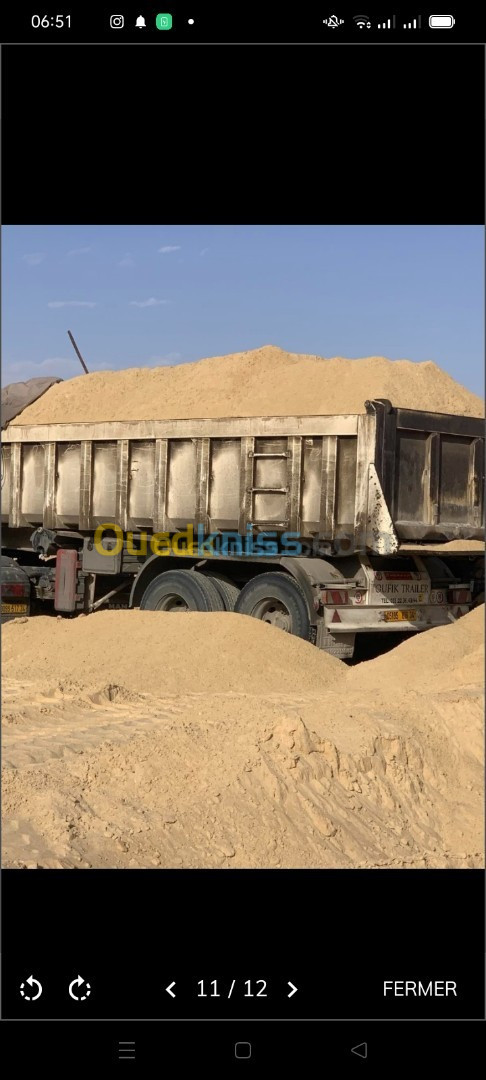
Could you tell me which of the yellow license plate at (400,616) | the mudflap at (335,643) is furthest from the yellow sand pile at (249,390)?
the mudflap at (335,643)

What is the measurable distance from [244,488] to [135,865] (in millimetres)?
7065

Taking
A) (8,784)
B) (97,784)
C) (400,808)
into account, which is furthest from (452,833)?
(8,784)

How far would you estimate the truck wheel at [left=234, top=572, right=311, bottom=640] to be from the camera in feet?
38.9

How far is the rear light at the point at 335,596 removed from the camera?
11.7 m

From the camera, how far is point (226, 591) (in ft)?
42.3

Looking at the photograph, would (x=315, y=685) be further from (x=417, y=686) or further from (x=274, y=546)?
(x=274, y=546)

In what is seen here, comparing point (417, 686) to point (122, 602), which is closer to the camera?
point (417, 686)

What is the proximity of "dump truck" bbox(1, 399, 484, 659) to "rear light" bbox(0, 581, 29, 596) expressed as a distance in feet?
0.47

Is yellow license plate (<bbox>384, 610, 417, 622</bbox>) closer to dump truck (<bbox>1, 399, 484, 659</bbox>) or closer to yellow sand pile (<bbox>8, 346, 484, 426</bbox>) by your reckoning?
dump truck (<bbox>1, 399, 484, 659</bbox>)

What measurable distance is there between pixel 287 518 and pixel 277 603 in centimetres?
93

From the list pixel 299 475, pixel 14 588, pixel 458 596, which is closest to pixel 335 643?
pixel 299 475

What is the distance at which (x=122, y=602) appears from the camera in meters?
15.0
